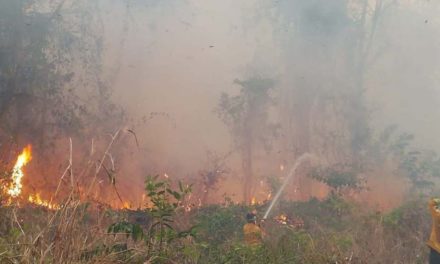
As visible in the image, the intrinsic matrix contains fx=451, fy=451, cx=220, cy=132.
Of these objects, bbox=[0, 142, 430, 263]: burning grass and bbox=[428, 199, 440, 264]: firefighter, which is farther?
bbox=[428, 199, 440, 264]: firefighter

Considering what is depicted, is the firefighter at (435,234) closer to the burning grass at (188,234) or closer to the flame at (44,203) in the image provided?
the burning grass at (188,234)

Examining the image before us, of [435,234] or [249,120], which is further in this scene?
[249,120]

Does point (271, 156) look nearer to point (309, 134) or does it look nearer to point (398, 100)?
point (309, 134)

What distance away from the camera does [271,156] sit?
16.0m

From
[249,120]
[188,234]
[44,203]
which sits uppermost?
[249,120]

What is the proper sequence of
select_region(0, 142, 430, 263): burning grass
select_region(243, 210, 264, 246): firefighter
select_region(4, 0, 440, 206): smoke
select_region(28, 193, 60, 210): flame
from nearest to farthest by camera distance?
select_region(0, 142, 430, 263): burning grass → select_region(28, 193, 60, 210): flame → select_region(243, 210, 264, 246): firefighter → select_region(4, 0, 440, 206): smoke

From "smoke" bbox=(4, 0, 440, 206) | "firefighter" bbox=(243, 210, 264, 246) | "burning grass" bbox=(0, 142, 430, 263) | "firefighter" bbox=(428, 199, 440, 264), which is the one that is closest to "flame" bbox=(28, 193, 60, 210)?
"burning grass" bbox=(0, 142, 430, 263)

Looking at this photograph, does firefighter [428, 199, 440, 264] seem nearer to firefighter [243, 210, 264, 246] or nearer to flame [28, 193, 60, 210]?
firefighter [243, 210, 264, 246]

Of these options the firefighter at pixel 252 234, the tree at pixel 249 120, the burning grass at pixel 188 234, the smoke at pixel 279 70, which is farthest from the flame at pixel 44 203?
the tree at pixel 249 120

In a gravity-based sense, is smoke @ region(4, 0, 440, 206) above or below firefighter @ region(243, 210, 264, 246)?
above

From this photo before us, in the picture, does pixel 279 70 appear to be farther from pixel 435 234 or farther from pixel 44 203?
pixel 435 234

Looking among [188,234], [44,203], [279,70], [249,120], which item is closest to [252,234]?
[188,234]

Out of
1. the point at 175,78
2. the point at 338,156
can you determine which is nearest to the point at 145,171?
the point at 175,78

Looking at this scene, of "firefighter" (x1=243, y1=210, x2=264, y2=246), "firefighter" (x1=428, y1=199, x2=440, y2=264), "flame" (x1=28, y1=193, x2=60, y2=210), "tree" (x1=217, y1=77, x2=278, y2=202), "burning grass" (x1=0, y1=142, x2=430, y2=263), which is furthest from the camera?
"tree" (x1=217, y1=77, x2=278, y2=202)
